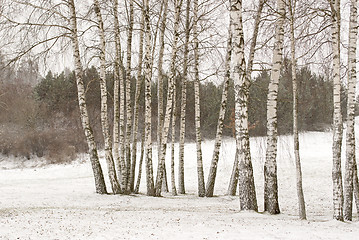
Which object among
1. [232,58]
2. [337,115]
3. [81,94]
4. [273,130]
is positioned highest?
[232,58]

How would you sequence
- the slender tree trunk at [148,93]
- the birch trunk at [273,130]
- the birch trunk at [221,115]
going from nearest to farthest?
the birch trunk at [273,130], the slender tree trunk at [148,93], the birch trunk at [221,115]

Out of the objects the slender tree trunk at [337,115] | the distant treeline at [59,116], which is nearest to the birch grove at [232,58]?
the slender tree trunk at [337,115]

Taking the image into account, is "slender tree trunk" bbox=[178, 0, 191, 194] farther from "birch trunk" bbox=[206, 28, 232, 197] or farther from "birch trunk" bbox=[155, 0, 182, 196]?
"birch trunk" bbox=[206, 28, 232, 197]

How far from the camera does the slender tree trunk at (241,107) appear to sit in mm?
6777

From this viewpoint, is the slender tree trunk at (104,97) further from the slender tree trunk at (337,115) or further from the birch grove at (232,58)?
the slender tree trunk at (337,115)

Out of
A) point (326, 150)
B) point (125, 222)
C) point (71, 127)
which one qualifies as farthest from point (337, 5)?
point (71, 127)

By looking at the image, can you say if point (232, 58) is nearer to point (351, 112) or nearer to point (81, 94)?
point (351, 112)

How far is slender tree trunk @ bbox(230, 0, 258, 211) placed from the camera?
267 inches

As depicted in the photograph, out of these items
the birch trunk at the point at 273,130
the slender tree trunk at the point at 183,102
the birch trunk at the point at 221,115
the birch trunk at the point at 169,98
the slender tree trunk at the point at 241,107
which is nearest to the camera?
the slender tree trunk at the point at 241,107

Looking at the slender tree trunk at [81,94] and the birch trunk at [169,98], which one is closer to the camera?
the slender tree trunk at [81,94]

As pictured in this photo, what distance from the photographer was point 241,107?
270 inches

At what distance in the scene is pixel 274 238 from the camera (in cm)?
493

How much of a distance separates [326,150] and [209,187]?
1658cm

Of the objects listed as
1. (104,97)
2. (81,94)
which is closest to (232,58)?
(104,97)
